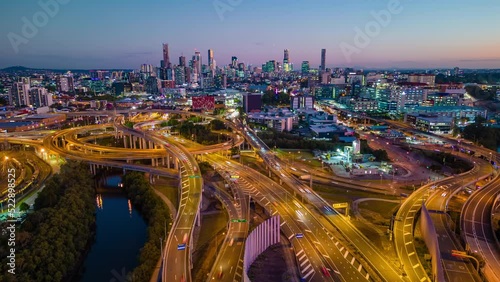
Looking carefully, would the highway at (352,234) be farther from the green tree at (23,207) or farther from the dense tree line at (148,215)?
the green tree at (23,207)

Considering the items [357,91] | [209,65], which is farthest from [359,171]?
[209,65]

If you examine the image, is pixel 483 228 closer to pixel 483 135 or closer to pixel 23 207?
A: pixel 23 207

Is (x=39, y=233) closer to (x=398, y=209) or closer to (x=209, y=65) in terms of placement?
(x=398, y=209)

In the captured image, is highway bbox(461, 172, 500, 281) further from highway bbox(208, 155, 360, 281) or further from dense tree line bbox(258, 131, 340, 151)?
dense tree line bbox(258, 131, 340, 151)

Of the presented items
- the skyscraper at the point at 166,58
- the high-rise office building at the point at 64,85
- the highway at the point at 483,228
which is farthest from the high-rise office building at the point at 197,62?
the highway at the point at 483,228

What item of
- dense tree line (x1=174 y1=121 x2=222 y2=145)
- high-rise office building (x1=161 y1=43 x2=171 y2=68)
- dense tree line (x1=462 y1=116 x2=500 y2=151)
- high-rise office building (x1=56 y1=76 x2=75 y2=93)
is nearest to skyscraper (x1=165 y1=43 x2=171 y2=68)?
high-rise office building (x1=161 y1=43 x2=171 y2=68)

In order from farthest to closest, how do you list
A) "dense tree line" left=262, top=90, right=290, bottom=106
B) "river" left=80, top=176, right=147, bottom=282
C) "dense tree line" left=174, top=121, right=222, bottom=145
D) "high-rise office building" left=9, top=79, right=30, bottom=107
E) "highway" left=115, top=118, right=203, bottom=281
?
"dense tree line" left=262, top=90, right=290, bottom=106 < "high-rise office building" left=9, top=79, right=30, bottom=107 < "dense tree line" left=174, top=121, right=222, bottom=145 < "river" left=80, top=176, right=147, bottom=282 < "highway" left=115, top=118, right=203, bottom=281
